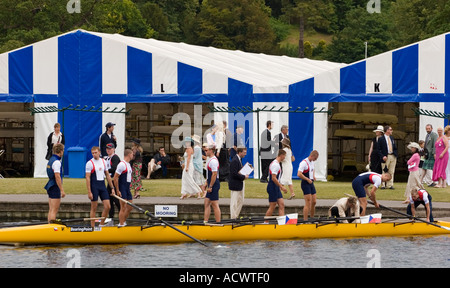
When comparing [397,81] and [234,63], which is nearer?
[397,81]

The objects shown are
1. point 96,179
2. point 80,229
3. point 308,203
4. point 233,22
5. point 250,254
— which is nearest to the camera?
point 250,254

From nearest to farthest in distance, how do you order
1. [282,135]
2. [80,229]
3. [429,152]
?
[80,229]
[282,135]
[429,152]

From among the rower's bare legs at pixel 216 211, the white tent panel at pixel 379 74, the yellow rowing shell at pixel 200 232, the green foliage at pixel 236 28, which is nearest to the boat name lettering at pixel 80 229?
the yellow rowing shell at pixel 200 232

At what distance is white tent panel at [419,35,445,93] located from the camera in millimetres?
31234

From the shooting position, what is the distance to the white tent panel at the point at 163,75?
33125 millimetres

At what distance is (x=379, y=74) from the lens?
3186 centimetres

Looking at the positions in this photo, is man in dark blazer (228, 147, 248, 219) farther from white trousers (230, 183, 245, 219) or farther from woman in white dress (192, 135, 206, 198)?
woman in white dress (192, 135, 206, 198)

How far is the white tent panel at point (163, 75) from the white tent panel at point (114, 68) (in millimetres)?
999

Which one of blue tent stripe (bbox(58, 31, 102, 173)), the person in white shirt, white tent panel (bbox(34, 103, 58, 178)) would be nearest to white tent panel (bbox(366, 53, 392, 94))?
blue tent stripe (bbox(58, 31, 102, 173))

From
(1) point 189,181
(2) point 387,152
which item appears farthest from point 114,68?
(2) point 387,152

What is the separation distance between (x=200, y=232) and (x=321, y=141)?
11253 mm

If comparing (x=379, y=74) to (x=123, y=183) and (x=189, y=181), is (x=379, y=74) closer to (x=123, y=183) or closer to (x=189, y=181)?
(x=189, y=181)
